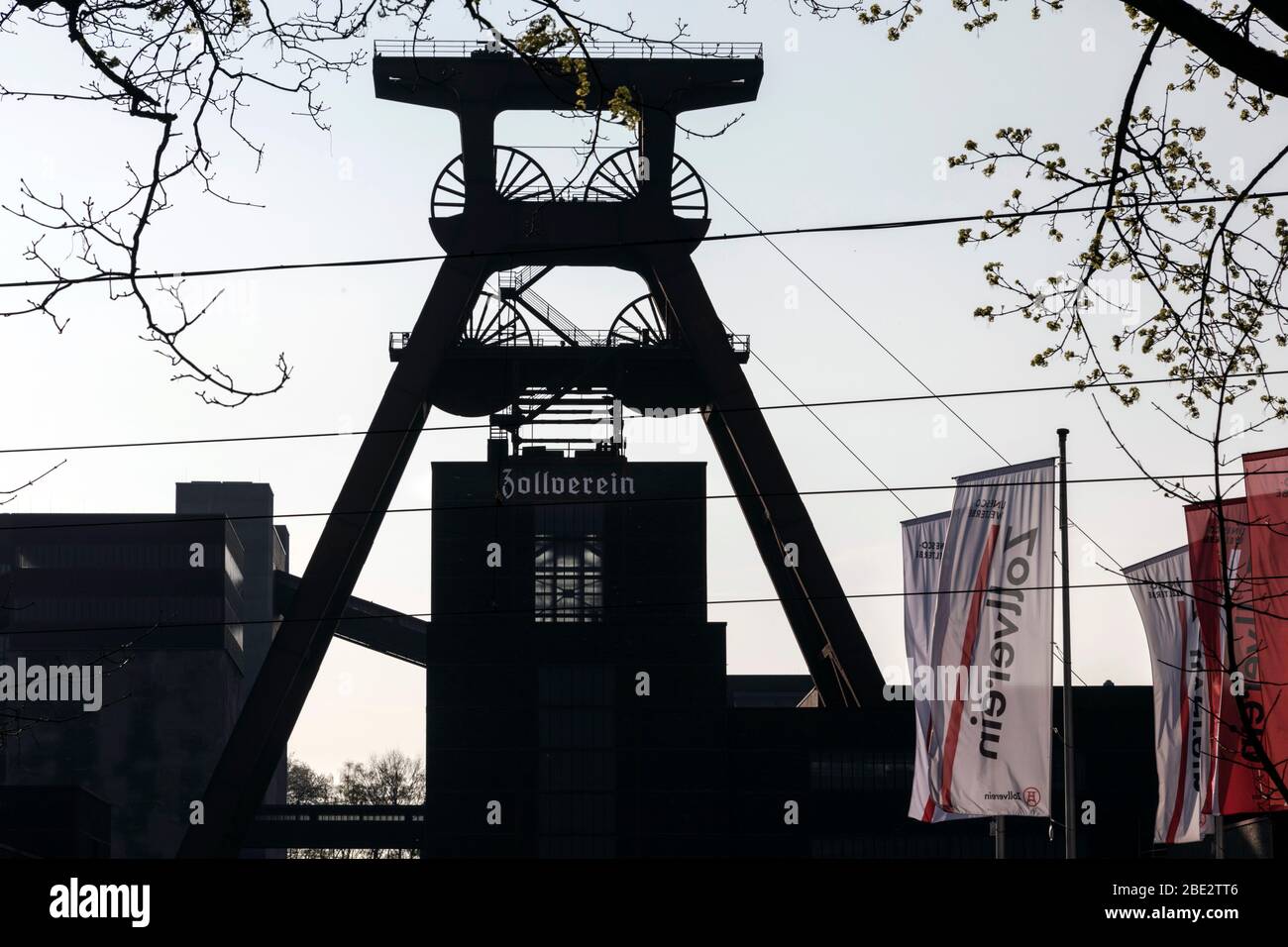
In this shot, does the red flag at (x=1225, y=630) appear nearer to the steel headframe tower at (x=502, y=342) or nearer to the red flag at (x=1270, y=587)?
the red flag at (x=1270, y=587)

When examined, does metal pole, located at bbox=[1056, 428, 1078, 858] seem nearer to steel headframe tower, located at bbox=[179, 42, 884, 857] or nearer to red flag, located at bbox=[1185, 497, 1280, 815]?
red flag, located at bbox=[1185, 497, 1280, 815]

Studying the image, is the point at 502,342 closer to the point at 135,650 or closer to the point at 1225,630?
the point at 1225,630

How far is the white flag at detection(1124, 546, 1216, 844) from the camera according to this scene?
22.8 meters

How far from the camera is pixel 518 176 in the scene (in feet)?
160

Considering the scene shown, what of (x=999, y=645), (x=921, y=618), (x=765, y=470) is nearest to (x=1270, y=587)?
(x=999, y=645)

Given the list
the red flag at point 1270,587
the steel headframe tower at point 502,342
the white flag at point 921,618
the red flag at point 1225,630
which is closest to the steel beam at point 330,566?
the steel headframe tower at point 502,342

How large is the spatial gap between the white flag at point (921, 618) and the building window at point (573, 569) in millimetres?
31680

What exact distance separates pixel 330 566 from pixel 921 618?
24508 millimetres

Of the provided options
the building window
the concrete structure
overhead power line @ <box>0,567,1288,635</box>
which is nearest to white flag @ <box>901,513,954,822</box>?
overhead power line @ <box>0,567,1288,635</box>

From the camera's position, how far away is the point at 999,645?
953 inches
